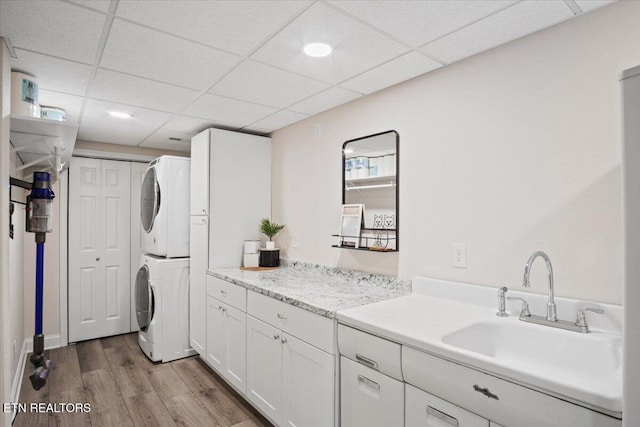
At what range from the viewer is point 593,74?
4.70ft

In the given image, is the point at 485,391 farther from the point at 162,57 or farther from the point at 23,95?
the point at 23,95

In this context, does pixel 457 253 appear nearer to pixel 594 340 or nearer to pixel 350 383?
pixel 594 340

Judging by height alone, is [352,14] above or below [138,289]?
above

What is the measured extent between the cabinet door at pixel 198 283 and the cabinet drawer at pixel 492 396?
2.18 metres

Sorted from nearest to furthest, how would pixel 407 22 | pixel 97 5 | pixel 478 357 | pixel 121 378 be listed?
pixel 478 357
pixel 97 5
pixel 407 22
pixel 121 378

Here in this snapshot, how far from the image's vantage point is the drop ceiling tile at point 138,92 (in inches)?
83.0

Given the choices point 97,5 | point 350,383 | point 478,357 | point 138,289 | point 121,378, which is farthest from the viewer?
point 138,289

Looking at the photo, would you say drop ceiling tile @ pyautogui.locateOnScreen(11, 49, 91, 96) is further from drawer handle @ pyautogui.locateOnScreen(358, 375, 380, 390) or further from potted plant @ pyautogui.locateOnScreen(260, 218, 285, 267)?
drawer handle @ pyautogui.locateOnScreen(358, 375, 380, 390)

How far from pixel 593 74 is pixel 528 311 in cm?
101

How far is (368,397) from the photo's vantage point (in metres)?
1.52

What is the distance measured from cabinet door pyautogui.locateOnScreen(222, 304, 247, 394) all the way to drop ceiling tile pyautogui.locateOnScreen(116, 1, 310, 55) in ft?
5.61

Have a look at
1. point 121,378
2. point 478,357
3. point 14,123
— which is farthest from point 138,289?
point 478,357

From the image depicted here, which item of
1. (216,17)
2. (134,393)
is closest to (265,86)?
(216,17)

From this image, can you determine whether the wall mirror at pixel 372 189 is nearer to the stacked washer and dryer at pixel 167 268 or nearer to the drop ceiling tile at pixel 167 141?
the stacked washer and dryer at pixel 167 268
